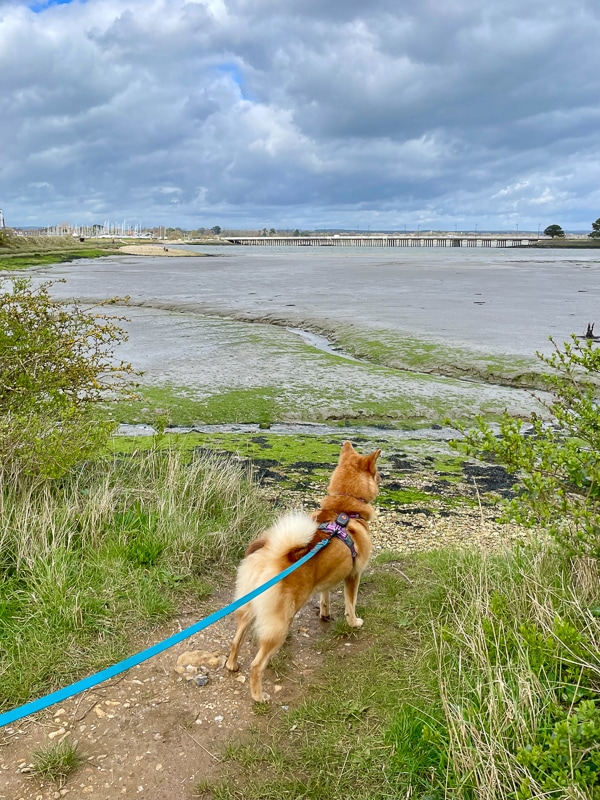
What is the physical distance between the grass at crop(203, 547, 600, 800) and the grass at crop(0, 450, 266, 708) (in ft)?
4.66

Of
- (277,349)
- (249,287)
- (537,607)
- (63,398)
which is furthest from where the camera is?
(249,287)

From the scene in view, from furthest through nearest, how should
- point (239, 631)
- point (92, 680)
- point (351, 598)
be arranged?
point (351, 598), point (239, 631), point (92, 680)

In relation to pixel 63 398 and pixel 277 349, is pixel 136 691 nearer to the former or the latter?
pixel 63 398

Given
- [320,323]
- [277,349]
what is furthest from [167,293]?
[277,349]

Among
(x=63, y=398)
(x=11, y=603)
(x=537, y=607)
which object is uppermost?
(x=63, y=398)

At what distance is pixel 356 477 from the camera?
520 centimetres

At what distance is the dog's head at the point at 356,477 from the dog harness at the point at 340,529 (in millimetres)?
366

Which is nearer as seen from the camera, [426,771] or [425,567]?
[426,771]

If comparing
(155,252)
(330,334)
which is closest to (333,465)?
(330,334)

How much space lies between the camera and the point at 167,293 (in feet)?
120

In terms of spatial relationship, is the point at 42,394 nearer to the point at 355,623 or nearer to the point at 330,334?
the point at 355,623

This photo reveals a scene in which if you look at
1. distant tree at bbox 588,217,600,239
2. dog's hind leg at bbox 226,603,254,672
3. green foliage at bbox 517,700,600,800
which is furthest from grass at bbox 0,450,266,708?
distant tree at bbox 588,217,600,239

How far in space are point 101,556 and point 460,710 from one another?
334cm

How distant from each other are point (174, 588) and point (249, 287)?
122 ft
